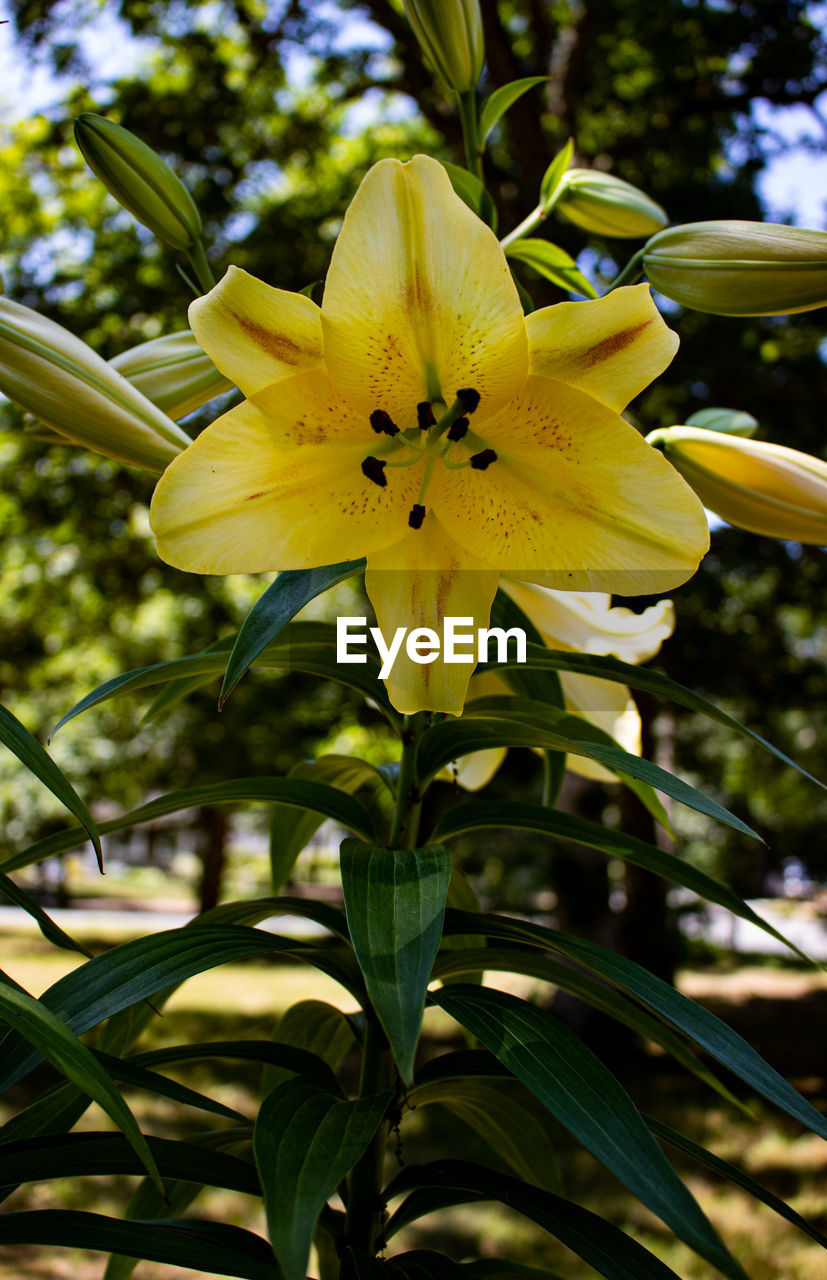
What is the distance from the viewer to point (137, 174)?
757 mm

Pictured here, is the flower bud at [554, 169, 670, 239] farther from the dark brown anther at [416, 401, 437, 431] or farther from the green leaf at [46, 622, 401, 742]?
the green leaf at [46, 622, 401, 742]

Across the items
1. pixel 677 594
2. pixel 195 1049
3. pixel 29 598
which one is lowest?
pixel 195 1049

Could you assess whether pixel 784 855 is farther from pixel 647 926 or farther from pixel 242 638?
pixel 242 638

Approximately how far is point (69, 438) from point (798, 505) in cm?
49

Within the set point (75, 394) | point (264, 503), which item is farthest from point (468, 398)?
point (75, 394)

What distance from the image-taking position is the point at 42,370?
2.04 ft

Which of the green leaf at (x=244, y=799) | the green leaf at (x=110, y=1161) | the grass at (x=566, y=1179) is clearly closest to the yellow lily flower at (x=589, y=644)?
the green leaf at (x=244, y=799)

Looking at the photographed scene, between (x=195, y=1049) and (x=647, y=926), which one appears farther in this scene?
(x=647, y=926)

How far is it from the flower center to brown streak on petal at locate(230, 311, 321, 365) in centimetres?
7

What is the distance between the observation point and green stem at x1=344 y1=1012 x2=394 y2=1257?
685 millimetres

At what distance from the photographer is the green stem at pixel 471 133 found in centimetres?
A: 78

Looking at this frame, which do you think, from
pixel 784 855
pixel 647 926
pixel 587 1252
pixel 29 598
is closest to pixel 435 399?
pixel 587 1252

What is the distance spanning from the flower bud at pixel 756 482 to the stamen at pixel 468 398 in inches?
6.7

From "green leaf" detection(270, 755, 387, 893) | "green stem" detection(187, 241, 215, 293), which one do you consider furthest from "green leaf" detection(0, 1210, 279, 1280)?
"green stem" detection(187, 241, 215, 293)
